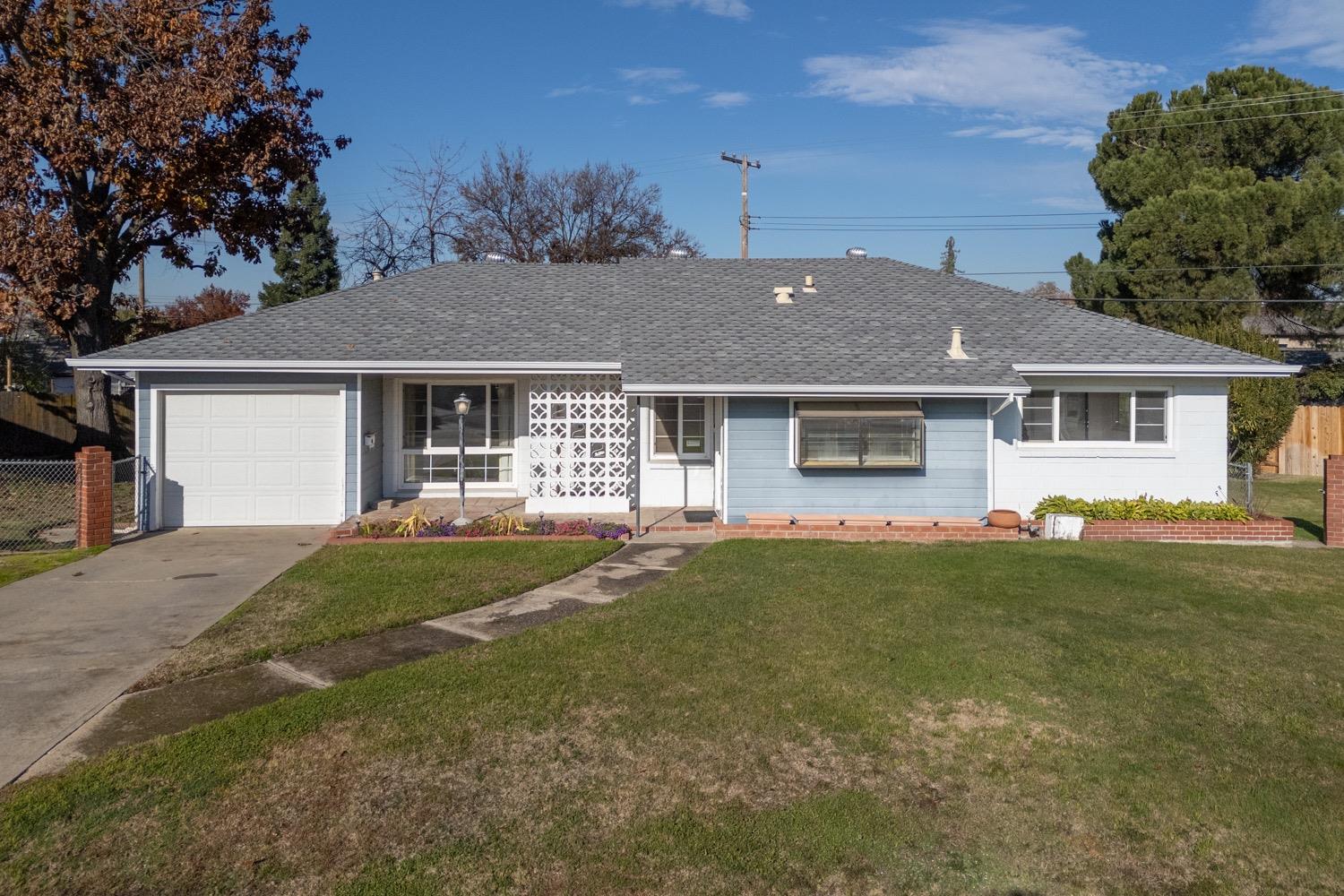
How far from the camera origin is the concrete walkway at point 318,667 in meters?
5.61

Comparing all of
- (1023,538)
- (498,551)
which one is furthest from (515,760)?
(1023,538)

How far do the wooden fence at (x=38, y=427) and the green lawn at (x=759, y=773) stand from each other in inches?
760

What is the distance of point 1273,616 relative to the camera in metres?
8.36

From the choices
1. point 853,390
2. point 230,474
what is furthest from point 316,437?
point 853,390

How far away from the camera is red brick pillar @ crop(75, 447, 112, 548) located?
11.8 metres

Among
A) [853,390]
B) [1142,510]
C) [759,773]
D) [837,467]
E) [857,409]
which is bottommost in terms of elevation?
[759,773]

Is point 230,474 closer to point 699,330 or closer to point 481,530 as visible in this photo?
point 481,530

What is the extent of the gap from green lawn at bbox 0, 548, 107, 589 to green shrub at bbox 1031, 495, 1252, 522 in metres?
13.1

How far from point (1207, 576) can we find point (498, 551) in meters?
8.30

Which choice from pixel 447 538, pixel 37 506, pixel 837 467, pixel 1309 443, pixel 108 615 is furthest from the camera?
pixel 1309 443

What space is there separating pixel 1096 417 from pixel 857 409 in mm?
4041

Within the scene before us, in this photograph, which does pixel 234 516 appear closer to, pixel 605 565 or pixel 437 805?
pixel 605 565

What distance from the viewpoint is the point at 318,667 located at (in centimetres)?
687

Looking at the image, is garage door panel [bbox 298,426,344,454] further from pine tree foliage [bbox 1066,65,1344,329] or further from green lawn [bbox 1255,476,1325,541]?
pine tree foliage [bbox 1066,65,1344,329]
